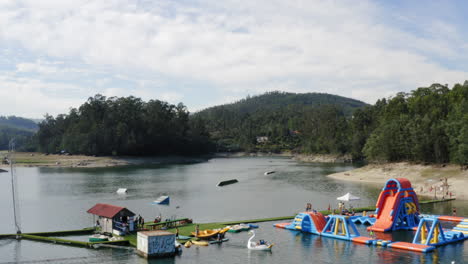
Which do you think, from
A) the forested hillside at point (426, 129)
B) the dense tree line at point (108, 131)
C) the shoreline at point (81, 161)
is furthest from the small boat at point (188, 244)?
the dense tree line at point (108, 131)

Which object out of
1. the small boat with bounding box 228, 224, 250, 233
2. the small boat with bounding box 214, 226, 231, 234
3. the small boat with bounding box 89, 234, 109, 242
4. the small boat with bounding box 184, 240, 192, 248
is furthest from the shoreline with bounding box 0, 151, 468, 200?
the small boat with bounding box 89, 234, 109, 242

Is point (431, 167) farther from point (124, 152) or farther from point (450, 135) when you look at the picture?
point (124, 152)

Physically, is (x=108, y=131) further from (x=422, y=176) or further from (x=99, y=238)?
(x=99, y=238)

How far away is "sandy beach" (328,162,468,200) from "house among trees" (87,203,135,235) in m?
47.3

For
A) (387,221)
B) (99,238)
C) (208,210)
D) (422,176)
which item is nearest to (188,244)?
(99,238)

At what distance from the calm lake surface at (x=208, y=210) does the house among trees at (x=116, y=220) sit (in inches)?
188

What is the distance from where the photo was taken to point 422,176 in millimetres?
88812

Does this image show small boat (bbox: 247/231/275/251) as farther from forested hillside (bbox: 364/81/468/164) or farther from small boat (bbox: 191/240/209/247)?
forested hillside (bbox: 364/81/468/164)

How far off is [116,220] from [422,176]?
66995mm

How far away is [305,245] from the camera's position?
1545 inches

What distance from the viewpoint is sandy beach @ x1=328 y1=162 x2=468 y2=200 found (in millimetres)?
71688

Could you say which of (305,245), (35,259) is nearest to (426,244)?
(305,245)

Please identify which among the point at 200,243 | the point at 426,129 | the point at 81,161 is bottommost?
the point at 200,243

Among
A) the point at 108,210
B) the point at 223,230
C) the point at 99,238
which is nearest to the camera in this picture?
the point at 99,238
